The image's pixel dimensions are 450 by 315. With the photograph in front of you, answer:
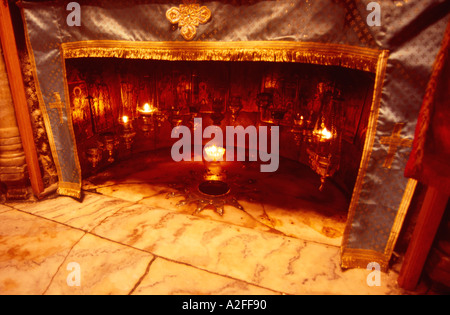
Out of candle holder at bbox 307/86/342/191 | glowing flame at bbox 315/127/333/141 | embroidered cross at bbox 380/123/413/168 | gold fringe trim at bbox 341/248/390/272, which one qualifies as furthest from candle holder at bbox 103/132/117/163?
embroidered cross at bbox 380/123/413/168

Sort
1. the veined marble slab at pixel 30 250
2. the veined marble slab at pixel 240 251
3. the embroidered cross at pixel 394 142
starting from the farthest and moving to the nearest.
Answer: the veined marble slab at pixel 240 251, the veined marble slab at pixel 30 250, the embroidered cross at pixel 394 142

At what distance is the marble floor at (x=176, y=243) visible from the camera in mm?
2361

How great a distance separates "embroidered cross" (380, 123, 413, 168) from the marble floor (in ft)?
4.04

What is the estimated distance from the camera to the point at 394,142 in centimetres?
224

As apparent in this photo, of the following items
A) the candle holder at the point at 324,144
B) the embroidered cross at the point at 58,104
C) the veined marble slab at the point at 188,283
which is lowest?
the veined marble slab at the point at 188,283

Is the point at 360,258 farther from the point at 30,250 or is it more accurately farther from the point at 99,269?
the point at 30,250

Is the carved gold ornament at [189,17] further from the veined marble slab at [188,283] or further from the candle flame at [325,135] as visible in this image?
the veined marble slab at [188,283]

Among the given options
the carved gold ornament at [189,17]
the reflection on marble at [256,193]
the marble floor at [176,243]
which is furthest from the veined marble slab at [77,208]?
the carved gold ornament at [189,17]

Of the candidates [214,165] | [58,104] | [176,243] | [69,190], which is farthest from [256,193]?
[58,104]

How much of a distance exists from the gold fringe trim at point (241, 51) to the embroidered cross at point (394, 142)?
583 mm

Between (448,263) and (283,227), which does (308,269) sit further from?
(448,263)

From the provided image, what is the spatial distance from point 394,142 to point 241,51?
1.70m

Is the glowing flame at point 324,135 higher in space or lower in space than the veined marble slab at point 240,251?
higher

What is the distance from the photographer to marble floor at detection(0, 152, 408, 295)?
2.36 metres
